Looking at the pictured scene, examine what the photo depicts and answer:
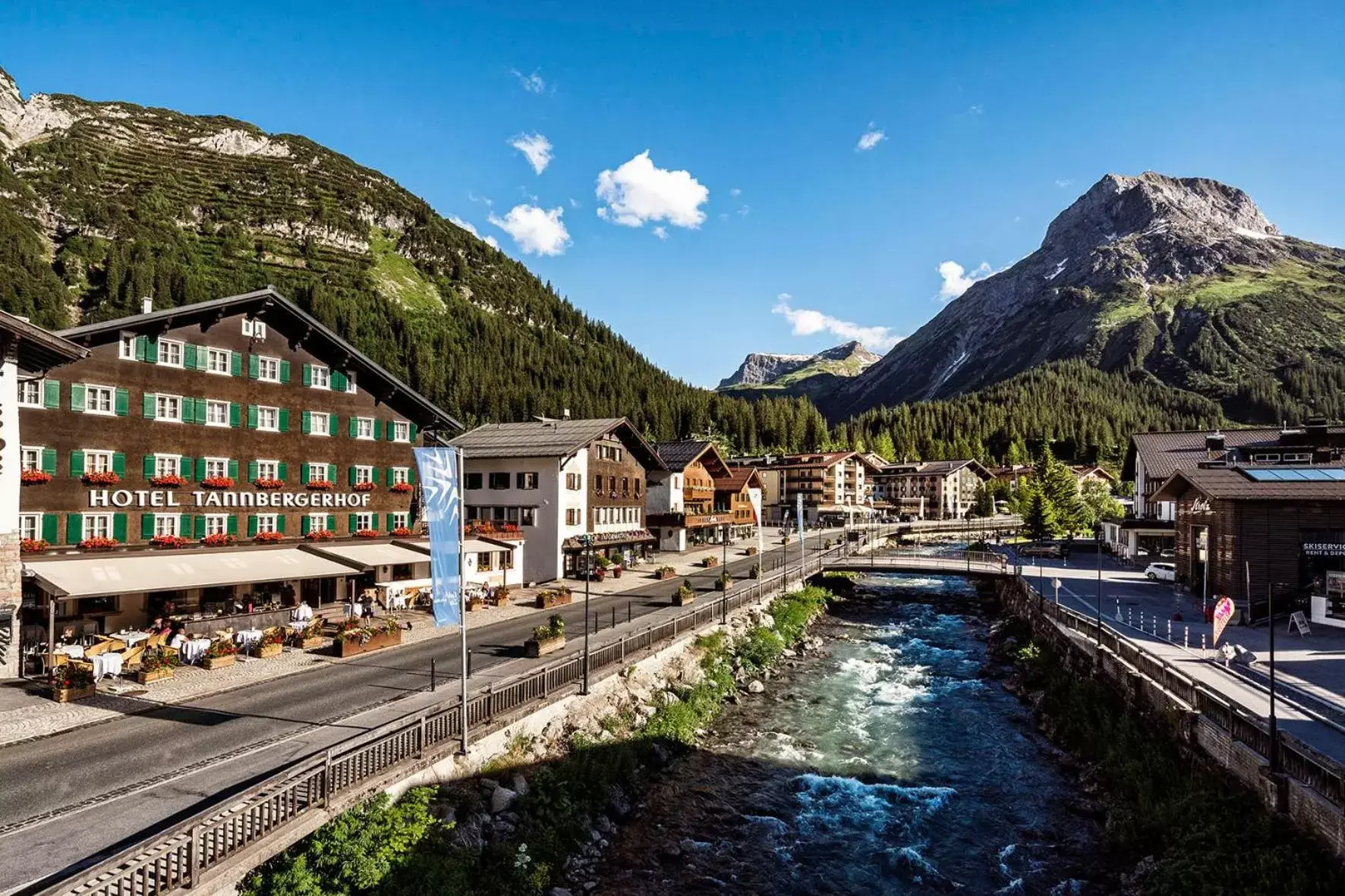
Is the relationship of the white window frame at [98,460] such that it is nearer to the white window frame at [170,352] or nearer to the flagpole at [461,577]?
the white window frame at [170,352]

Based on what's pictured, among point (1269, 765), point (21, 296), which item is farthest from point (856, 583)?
point (21, 296)

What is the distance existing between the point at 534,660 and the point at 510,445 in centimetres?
2805

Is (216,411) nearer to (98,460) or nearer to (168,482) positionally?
(168,482)

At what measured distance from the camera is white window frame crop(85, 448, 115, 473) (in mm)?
28312

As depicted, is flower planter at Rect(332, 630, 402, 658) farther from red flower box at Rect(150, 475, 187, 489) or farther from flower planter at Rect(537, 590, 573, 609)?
red flower box at Rect(150, 475, 187, 489)

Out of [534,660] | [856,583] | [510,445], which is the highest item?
[510,445]

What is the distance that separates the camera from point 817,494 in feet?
429

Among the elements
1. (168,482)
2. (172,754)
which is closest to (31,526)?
(168,482)

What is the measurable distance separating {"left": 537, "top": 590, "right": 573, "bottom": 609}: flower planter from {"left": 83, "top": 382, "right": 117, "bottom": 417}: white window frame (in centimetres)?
2115

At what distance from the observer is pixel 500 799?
56.6 feet

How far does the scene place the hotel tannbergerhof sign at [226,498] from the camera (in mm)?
28969

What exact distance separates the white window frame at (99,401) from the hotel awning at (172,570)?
5.85m

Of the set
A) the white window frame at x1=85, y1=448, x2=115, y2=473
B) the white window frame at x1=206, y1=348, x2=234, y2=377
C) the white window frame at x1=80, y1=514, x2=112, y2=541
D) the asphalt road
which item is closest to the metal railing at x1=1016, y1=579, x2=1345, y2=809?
the asphalt road

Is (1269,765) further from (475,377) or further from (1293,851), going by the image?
(475,377)
